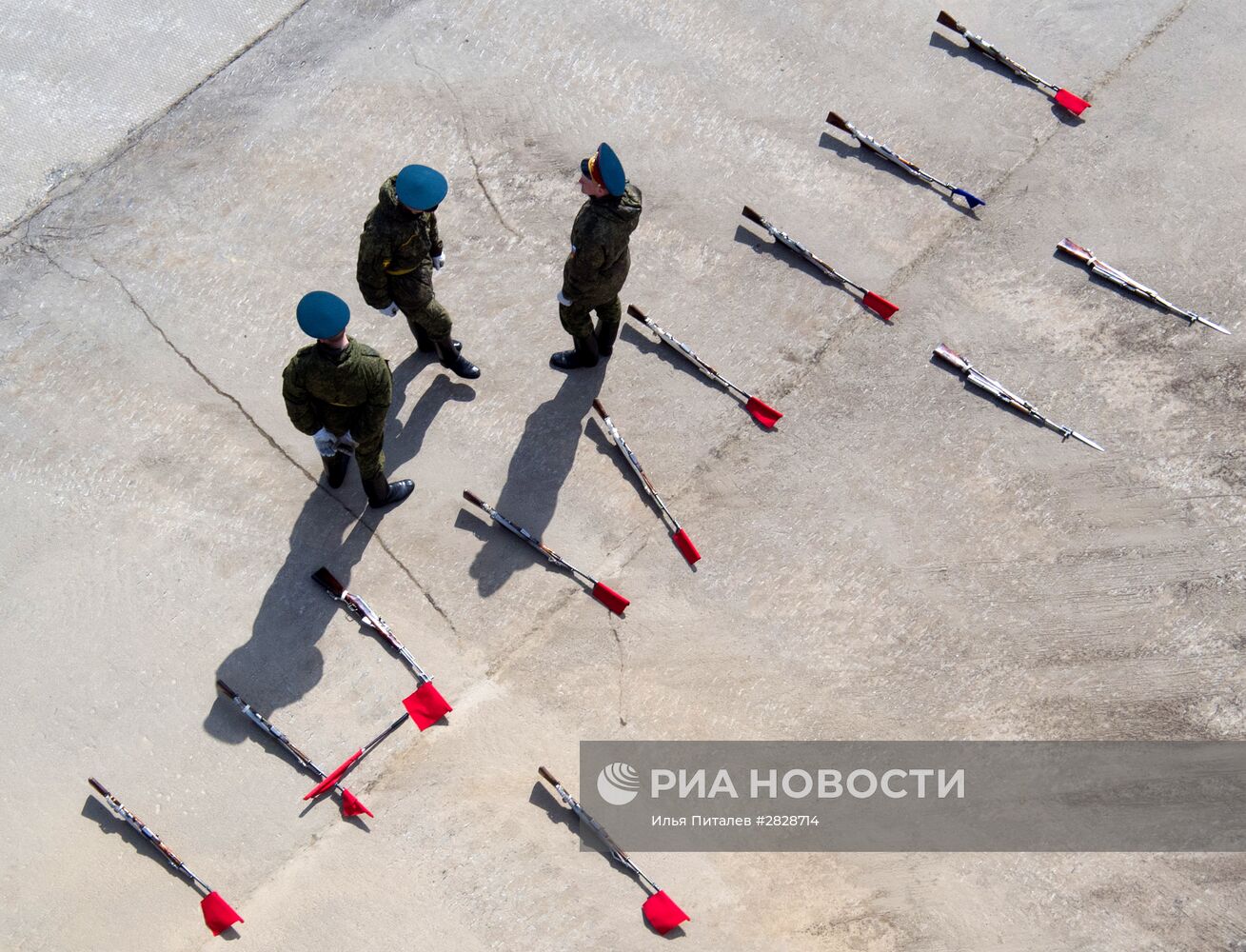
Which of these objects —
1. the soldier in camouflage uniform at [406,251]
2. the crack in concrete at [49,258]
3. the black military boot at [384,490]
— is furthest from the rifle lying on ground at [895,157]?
the crack in concrete at [49,258]

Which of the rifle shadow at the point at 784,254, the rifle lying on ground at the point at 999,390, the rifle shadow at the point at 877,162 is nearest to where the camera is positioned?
the rifle lying on ground at the point at 999,390

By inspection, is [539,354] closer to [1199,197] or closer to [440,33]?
[440,33]

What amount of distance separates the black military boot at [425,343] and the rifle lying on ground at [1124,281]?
477cm

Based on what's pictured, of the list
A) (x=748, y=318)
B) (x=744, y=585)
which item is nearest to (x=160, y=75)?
(x=748, y=318)

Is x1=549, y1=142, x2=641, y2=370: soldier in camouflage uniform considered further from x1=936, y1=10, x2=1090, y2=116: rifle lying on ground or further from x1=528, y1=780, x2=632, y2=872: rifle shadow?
x1=936, y1=10, x2=1090, y2=116: rifle lying on ground

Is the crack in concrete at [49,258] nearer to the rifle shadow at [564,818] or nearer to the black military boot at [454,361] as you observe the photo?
the black military boot at [454,361]

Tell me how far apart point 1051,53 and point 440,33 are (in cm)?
534

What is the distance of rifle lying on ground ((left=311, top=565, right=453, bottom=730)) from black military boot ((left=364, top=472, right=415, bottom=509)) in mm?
582

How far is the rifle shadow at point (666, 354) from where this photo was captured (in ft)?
27.2

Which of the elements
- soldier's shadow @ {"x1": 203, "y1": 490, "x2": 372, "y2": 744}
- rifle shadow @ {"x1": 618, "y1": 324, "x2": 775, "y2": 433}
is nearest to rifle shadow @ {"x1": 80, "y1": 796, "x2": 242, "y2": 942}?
soldier's shadow @ {"x1": 203, "y1": 490, "x2": 372, "y2": 744}

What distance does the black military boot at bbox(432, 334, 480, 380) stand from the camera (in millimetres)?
8133

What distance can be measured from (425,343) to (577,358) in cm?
115

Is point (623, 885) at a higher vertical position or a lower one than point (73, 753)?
higher

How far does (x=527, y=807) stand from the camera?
684 cm
